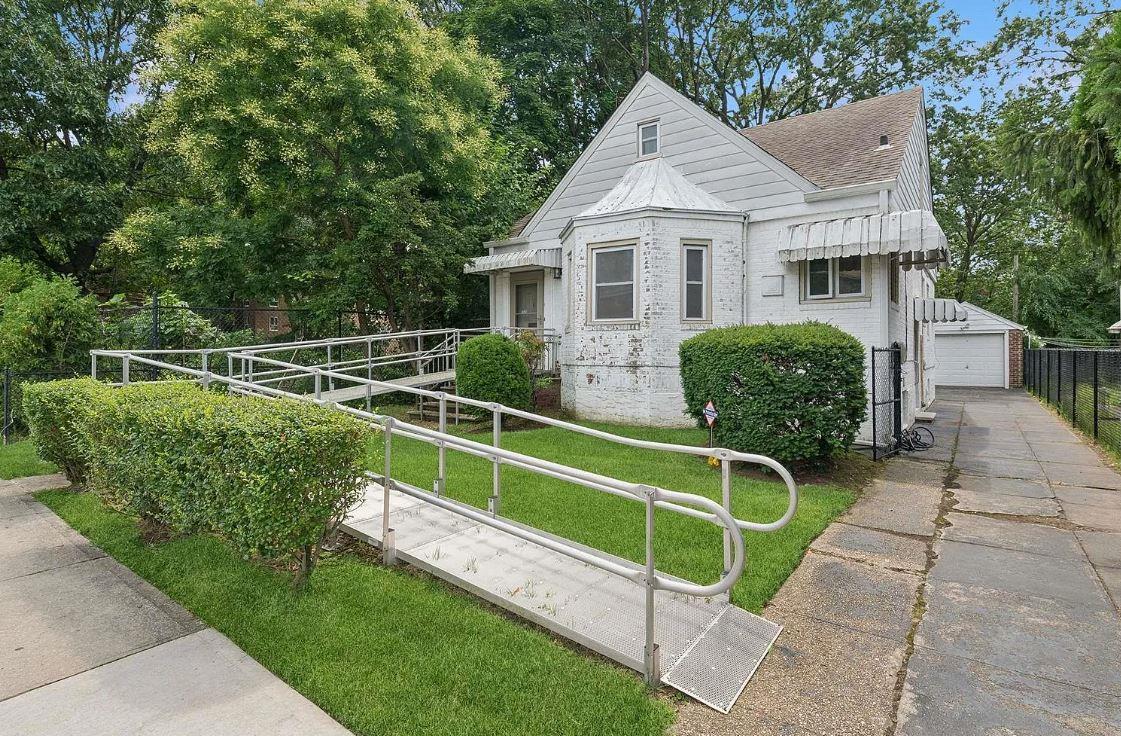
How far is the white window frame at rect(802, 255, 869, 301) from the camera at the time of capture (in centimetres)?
975

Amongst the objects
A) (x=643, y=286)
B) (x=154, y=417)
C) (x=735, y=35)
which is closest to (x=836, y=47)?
(x=735, y=35)

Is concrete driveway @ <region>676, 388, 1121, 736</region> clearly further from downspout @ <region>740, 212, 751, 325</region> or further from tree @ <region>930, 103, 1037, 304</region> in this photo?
tree @ <region>930, 103, 1037, 304</region>

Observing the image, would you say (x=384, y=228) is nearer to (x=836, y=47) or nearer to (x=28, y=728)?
(x=28, y=728)

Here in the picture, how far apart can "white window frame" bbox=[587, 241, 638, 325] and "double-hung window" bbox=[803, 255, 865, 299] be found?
9.78 feet

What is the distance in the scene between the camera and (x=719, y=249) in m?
10.7

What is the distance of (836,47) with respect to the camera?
25.6m

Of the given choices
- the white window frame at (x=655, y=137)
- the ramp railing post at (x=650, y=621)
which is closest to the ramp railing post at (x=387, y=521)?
the ramp railing post at (x=650, y=621)

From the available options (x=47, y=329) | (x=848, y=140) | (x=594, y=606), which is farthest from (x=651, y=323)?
(x=47, y=329)

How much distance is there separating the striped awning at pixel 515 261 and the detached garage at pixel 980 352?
58.4 ft

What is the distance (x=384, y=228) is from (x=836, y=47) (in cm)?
2292

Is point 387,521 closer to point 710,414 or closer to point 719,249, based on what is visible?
point 710,414

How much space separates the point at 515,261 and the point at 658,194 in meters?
3.93

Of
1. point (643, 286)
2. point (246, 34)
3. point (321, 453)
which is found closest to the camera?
point (321, 453)

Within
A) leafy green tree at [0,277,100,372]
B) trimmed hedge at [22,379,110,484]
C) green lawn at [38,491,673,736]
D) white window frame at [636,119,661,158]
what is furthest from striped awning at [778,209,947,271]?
leafy green tree at [0,277,100,372]
